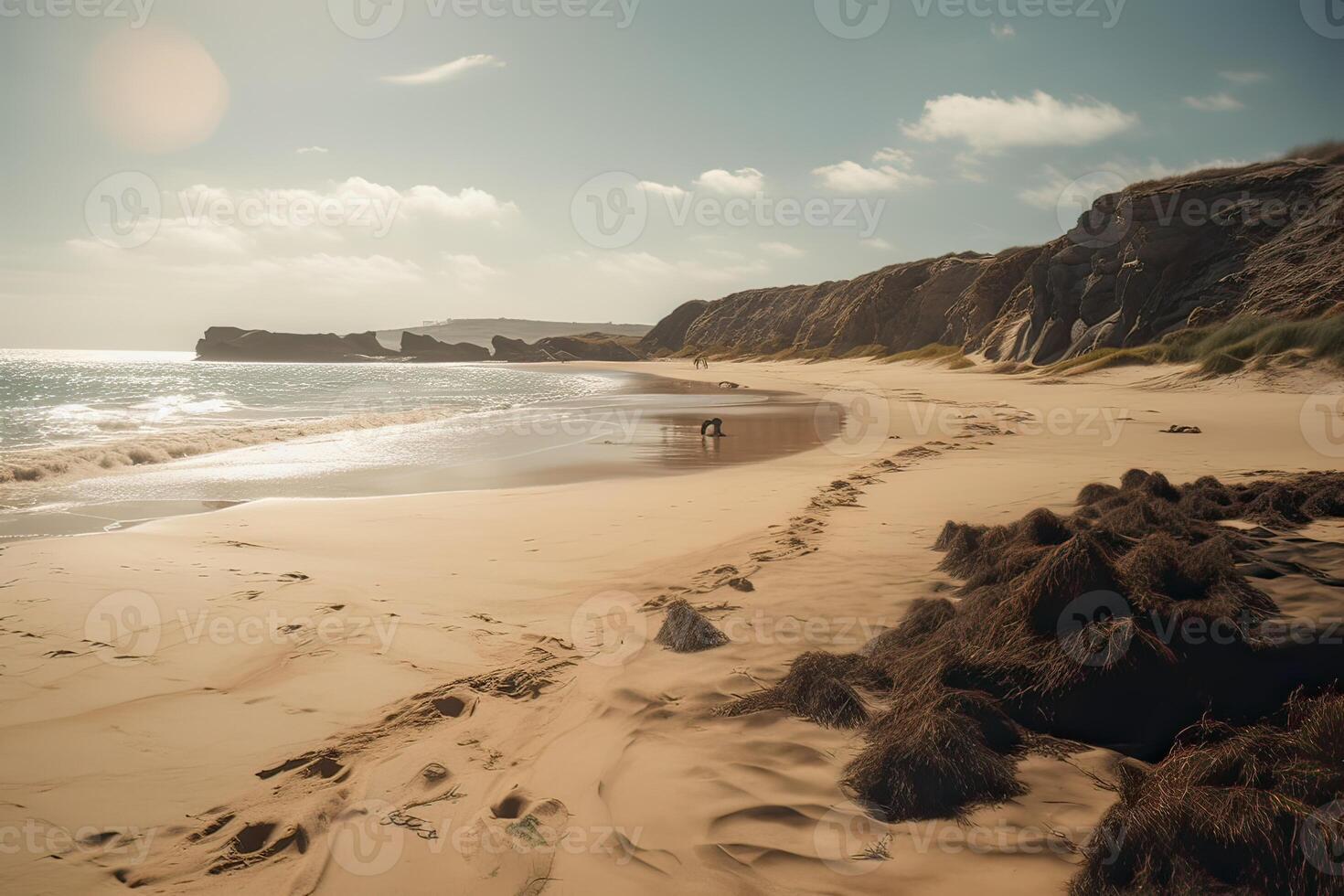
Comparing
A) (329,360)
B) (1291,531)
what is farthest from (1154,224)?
(329,360)

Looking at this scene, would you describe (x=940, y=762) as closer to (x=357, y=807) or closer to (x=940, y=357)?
(x=357, y=807)

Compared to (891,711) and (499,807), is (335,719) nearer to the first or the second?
(499,807)

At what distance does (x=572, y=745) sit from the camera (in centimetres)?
347

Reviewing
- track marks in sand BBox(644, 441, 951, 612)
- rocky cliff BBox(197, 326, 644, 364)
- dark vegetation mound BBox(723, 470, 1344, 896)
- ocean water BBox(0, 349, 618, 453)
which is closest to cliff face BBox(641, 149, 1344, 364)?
track marks in sand BBox(644, 441, 951, 612)

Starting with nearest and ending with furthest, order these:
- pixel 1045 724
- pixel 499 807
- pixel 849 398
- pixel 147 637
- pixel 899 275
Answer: pixel 499 807, pixel 1045 724, pixel 147 637, pixel 849 398, pixel 899 275

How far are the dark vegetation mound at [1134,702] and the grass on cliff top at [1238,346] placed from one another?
18358mm

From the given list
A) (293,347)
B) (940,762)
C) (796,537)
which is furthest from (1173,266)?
(293,347)

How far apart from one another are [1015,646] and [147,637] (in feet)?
18.6

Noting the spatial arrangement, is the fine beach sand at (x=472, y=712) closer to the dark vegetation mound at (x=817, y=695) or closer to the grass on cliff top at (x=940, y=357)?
the dark vegetation mound at (x=817, y=695)

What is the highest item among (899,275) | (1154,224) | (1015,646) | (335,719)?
(899,275)

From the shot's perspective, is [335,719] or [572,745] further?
[335,719]

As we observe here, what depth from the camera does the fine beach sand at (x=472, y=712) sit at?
2.63 meters

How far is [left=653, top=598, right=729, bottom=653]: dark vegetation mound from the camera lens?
455cm

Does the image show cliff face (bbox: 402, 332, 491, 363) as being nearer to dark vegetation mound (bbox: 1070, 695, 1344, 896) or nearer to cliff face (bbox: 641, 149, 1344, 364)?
cliff face (bbox: 641, 149, 1344, 364)
